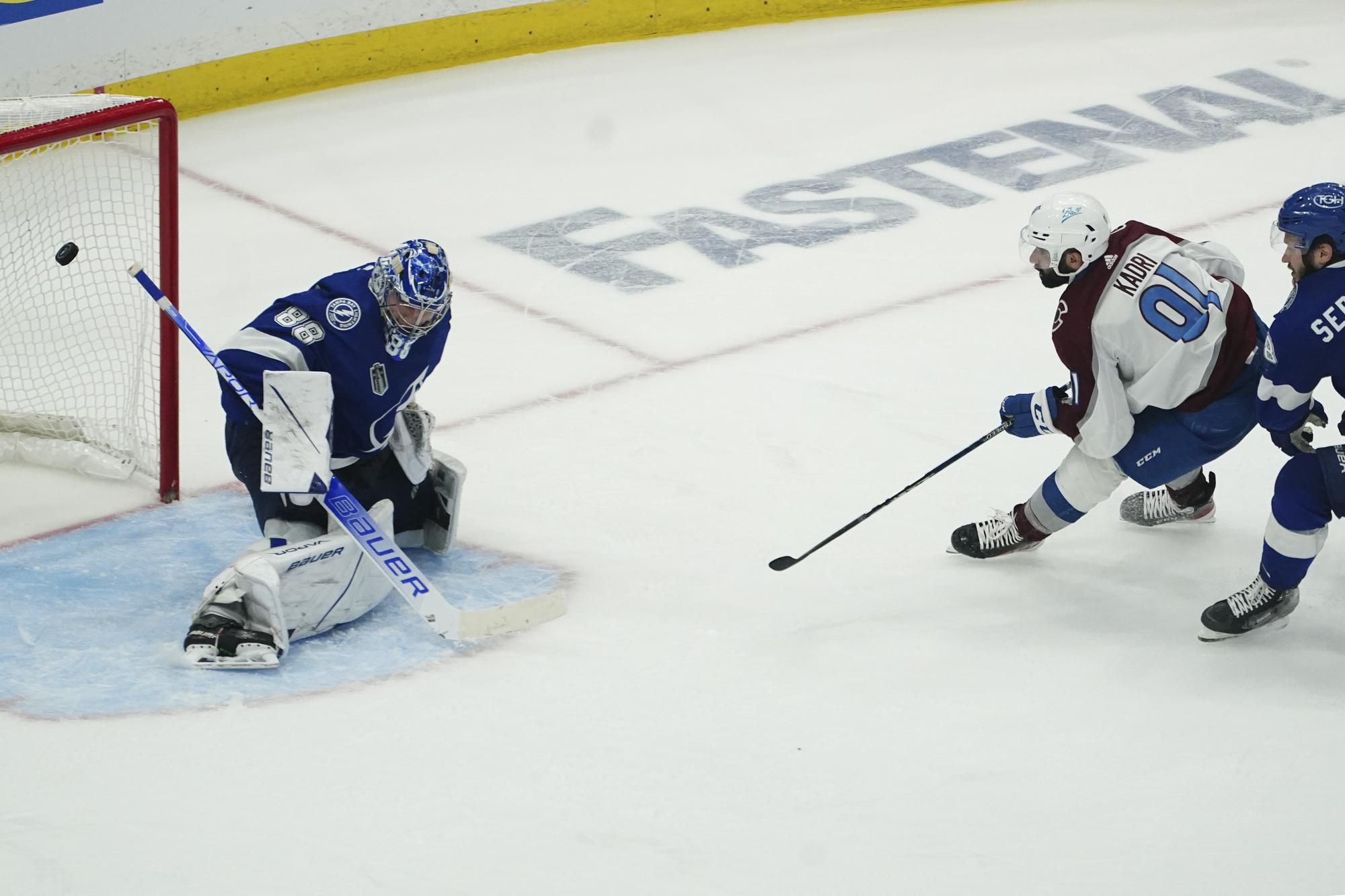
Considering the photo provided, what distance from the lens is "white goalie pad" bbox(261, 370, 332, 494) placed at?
120 inches

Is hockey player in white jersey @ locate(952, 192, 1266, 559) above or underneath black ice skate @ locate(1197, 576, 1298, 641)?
above

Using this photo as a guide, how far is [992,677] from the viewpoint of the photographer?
3062 millimetres

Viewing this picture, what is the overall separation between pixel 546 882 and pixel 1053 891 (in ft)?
2.41

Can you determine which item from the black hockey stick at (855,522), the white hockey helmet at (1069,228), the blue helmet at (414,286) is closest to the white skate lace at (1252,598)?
the black hockey stick at (855,522)

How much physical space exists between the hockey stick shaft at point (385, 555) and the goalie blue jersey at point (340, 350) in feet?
0.18

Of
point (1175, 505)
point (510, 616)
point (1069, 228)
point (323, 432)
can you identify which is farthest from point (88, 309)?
point (1175, 505)

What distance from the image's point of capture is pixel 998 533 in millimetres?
3492

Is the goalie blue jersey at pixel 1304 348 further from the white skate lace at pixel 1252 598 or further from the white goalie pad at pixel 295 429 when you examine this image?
the white goalie pad at pixel 295 429

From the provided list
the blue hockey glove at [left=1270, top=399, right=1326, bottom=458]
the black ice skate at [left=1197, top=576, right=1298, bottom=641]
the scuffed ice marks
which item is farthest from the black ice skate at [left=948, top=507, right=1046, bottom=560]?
the scuffed ice marks

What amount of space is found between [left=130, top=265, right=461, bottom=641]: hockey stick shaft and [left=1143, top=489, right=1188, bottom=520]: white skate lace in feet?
5.05

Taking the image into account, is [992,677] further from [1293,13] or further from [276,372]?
[1293,13]

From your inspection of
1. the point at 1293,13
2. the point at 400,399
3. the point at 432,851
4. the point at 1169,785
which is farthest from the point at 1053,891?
the point at 1293,13

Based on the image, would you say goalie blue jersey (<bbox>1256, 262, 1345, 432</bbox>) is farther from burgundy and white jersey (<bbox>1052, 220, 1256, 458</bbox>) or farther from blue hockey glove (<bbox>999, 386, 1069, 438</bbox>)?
blue hockey glove (<bbox>999, 386, 1069, 438</bbox>)

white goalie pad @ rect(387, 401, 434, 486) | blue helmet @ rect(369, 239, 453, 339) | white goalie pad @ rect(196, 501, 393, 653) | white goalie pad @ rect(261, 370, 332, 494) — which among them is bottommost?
white goalie pad @ rect(196, 501, 393, 653)
